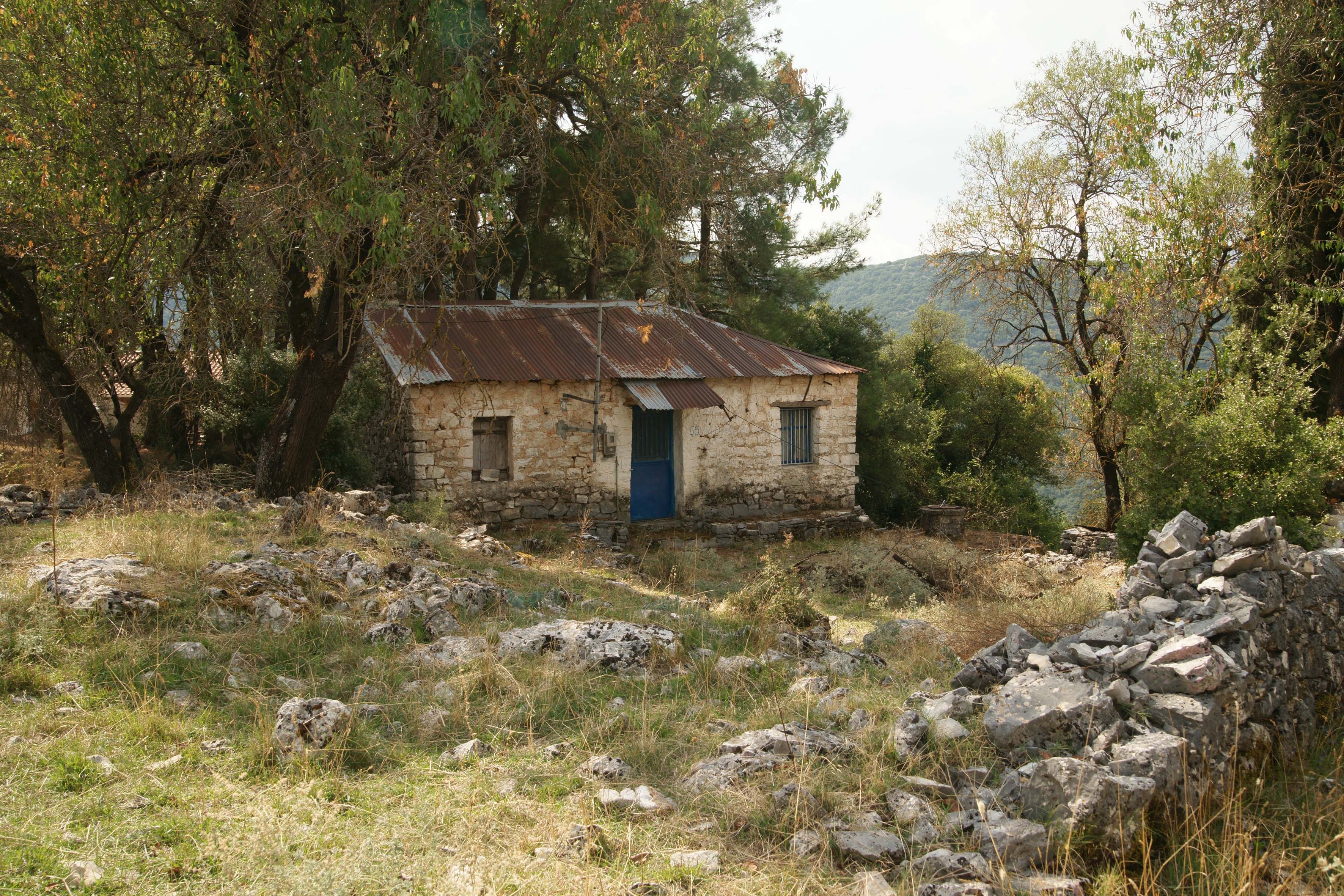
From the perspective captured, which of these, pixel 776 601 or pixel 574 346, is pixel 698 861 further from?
pixel 574 346

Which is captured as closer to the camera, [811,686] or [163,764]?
[163,764]

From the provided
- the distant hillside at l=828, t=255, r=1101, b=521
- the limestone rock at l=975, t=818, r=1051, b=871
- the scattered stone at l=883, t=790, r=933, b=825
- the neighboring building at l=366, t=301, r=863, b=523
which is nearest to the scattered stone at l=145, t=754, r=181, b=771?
the scattered stone at l=883, t=790, r=933, b=825

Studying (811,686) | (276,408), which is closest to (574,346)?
(276,408)

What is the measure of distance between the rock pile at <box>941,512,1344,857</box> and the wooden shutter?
10.5 m

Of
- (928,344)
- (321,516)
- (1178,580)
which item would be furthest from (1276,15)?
(928,344)

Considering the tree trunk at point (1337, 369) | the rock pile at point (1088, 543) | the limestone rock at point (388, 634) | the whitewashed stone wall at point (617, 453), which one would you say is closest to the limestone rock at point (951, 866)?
the limestone rock at point (388, 634)

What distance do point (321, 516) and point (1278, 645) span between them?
8.41m

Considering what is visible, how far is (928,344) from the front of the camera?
25641 millimetres

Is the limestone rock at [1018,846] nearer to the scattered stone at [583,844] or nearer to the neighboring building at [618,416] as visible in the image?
the scattered stone at [583,844]

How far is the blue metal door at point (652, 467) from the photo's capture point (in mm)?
16297

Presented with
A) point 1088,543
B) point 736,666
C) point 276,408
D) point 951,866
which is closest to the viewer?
point 951,866

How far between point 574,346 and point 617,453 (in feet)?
6.93

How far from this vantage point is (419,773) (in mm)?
4215

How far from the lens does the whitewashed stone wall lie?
1423 centimetres
